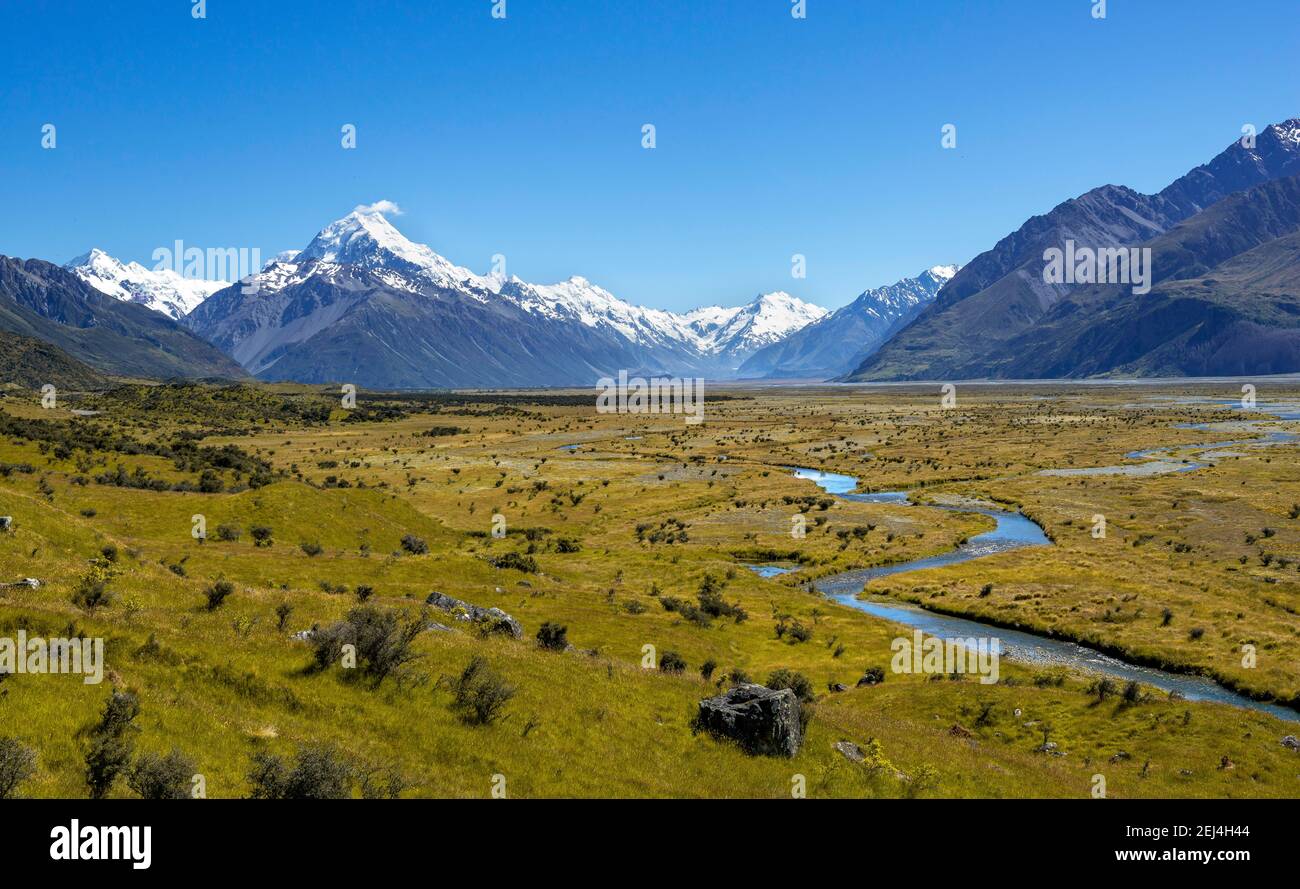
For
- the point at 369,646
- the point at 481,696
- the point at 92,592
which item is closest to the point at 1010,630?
the point at 481,696

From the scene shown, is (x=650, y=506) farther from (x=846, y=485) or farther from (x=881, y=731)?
(x=881, y=731)

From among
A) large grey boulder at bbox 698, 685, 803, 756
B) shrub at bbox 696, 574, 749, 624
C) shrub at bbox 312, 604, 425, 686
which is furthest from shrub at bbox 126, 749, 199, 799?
shrub at bbox 696, 574, 749, 624

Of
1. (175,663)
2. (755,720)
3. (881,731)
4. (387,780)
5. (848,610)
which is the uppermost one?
(175,663)

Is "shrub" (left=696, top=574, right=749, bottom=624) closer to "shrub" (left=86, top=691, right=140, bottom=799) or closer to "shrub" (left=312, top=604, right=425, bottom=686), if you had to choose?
"shrub" (left=312, top=604, right=425, bottom=686)

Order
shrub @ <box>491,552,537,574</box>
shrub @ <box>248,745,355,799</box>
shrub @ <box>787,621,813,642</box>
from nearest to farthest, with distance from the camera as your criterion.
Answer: shrub @ <box>248,745,355,799</box>
shrub @ <box>787,621,813,642</box>
shrub @ <box>491,552,537,574</box>

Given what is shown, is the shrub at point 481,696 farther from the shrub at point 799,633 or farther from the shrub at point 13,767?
the shrub at point 799,633

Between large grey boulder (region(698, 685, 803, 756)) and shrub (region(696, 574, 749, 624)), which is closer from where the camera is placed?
large grey boulder (region(698, 685, 803, 756))
